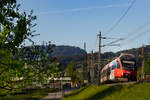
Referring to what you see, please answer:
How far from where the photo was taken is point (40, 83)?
13.3 meters

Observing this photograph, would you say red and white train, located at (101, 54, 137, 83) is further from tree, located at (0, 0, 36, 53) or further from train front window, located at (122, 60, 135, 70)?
tree, located at (0, 0, 36, 53)

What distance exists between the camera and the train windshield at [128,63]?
3600 cm

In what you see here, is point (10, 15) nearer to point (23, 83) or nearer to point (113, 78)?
point (23, 83)

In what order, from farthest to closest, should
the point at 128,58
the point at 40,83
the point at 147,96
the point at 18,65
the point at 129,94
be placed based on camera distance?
the point at 128,58 → the point at 129,94 → the point at 147,96 → the point at 40,83 → the point at 18,65

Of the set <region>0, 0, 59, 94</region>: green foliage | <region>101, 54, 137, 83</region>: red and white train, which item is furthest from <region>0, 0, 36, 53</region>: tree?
<region>101, 54, 137, 83</region>: red and white train

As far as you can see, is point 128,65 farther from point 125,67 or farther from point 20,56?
point 20,56

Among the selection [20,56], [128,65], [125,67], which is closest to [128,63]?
[128,65]

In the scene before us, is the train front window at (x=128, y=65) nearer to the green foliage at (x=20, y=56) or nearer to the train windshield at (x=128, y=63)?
the train windshield at (x=128, y=63)

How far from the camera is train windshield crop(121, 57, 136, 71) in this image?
36.0m

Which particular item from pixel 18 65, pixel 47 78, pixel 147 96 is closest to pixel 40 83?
pixel 47 78

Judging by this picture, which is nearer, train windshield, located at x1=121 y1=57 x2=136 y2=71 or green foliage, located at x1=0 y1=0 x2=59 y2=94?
green foliage, located at x1=0 y1=0 x2=59 y2=94

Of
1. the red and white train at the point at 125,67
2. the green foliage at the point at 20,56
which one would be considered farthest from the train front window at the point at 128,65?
the green foliage at the point at 20,56

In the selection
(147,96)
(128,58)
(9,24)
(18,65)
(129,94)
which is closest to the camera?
(18,65)

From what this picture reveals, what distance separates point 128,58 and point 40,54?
81.9ft
